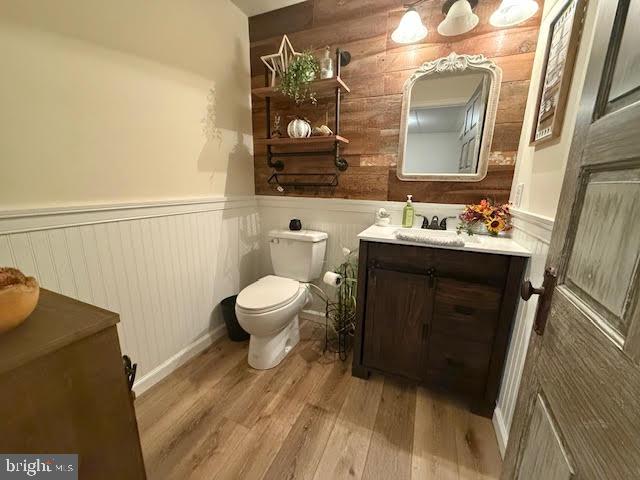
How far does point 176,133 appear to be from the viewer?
146 cm

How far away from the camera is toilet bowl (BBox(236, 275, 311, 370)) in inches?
57.8

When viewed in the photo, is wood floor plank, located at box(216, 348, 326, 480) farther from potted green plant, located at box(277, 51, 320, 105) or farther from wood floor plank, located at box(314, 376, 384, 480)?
potted green plant, located at box(277, 51, 320, 105)

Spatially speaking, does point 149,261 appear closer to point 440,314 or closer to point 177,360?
point 177,360

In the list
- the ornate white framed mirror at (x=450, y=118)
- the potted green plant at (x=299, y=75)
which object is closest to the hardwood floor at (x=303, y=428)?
the ornate white framed mirror at (x=450, y=118)

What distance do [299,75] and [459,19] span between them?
850 mm

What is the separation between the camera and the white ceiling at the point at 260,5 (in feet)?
5.71

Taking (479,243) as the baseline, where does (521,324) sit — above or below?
below

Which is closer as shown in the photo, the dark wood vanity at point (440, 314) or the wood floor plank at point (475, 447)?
the wood floor plank at point (475, 447)

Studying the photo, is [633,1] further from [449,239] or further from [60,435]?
[60,435]

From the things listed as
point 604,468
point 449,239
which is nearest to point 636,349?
point 604,468

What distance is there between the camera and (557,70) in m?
1.04

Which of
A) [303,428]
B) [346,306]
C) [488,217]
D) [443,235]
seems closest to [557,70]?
[488,217]

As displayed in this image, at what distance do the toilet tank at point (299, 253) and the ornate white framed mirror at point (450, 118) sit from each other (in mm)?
759

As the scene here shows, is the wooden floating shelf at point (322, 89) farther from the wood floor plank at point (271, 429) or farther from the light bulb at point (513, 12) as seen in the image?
the wood floor plank at point (271, 429)
